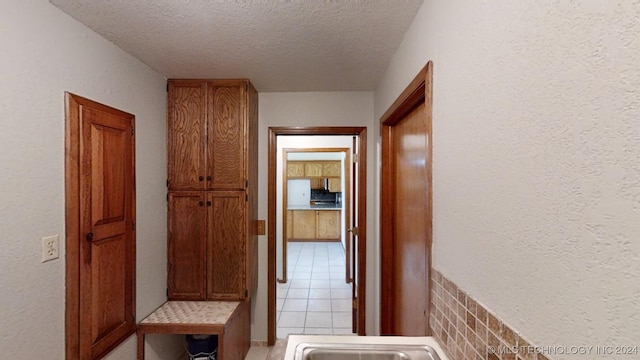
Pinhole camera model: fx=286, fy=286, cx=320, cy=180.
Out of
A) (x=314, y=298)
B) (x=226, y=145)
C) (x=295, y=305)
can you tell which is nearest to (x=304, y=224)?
(x=314, y=298)

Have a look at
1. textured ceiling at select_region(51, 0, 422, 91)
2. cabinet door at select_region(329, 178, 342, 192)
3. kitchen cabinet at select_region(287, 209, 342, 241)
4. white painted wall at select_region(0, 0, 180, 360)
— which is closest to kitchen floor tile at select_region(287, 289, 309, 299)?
white painted wall at select_region(0, 0, 180, 360)

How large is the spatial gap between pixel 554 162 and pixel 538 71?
196mm

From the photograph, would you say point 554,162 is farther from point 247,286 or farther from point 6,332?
point 247,286

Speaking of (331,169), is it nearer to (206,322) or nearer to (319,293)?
(319,293)

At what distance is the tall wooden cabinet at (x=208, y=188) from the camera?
7.52ft

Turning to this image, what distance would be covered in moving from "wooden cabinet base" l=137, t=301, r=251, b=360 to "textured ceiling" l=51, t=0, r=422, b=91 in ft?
5.87

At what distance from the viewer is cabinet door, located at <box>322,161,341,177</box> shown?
7504mm

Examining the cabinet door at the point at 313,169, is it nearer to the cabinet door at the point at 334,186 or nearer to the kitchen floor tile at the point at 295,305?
the cabinet door at the point at 334,186

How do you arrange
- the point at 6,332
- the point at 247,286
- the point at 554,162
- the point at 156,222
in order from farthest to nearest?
the point at 247,286 → the point at 156,222 → the point at 6,332 → the point at 554,162

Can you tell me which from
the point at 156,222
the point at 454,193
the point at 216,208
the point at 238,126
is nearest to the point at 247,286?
the point at 216,208

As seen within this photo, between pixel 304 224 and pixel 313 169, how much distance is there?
145 cm

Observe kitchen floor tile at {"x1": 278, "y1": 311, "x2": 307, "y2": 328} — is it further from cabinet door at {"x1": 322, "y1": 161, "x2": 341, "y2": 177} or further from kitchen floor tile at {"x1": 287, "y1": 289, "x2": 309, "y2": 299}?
cabinet door at {"x1": 322, "y1": 161, "x2": 341, "y2": 177}

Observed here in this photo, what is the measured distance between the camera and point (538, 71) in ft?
1.95

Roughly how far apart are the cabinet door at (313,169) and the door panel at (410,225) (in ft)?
17.5
